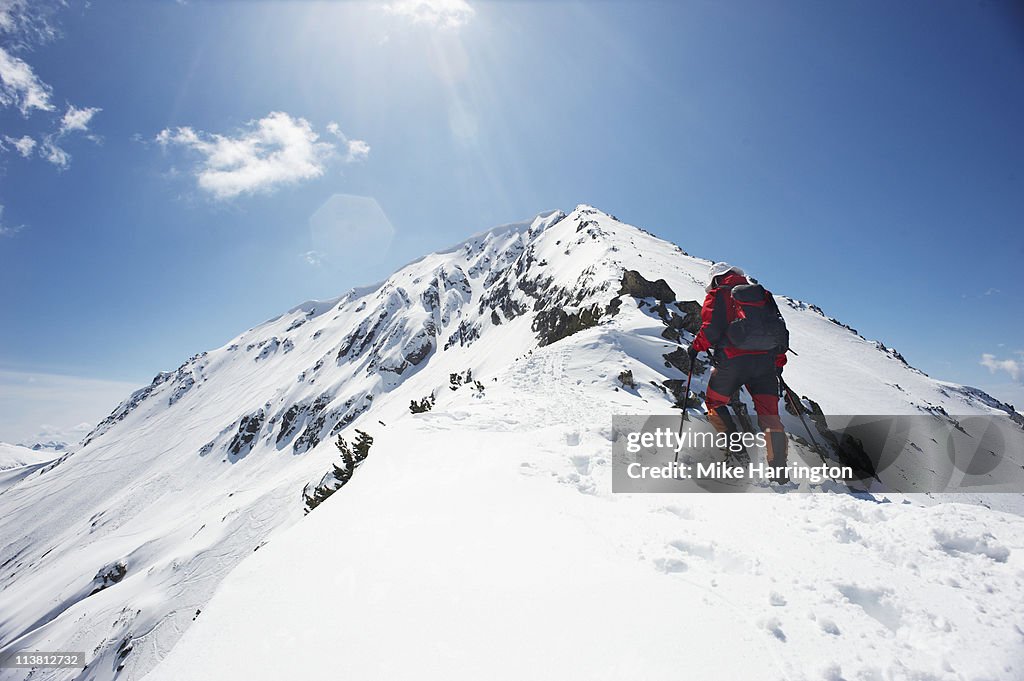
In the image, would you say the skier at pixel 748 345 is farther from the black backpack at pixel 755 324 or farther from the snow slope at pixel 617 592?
the snow slope at pixel 617 592

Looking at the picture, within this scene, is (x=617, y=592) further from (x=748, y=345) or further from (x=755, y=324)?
(x=755, y=324)

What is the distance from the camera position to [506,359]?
40.2 metres

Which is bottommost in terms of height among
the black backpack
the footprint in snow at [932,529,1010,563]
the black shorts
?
the footprint in snow at [932,529,1010,563]

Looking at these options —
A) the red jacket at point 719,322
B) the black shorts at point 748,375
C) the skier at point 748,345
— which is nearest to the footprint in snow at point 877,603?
the skier at point 748,345

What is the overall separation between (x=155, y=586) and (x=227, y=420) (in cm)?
13457

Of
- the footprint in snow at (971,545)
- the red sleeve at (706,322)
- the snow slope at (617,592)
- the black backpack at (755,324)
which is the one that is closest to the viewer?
the snow slope at (617,592)

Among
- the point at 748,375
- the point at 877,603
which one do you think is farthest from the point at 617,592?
the point at 748,375

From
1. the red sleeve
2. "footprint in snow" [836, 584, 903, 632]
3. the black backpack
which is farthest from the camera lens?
the red sleeve

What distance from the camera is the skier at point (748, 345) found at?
6730mm

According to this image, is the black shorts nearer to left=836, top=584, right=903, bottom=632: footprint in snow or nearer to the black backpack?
the black backpack

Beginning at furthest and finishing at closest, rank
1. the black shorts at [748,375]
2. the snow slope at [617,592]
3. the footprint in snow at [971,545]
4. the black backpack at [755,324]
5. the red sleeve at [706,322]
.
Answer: the red sleeve at [706,322] < the black shorts at [748,375] < the black backpack at [755,324] < the footprint in snow at [971,545] < the snow slope at [617,592]

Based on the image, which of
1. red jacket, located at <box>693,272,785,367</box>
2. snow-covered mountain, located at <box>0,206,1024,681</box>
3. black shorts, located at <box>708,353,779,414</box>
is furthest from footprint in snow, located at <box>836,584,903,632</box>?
red jacket, located at <box>693,272,785,367</box>

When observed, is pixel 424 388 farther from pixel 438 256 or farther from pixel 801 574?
pixel 438 256

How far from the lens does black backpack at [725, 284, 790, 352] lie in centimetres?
670
